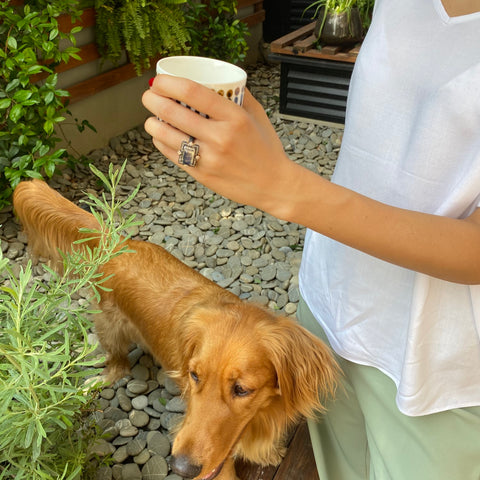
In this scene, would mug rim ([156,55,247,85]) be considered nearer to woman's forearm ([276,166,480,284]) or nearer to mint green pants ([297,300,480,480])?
woman's forearm ([276,166,480,284])

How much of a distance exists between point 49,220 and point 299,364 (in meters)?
1.22

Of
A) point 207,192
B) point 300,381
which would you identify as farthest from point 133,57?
point 300,381

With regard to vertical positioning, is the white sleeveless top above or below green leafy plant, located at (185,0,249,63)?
above

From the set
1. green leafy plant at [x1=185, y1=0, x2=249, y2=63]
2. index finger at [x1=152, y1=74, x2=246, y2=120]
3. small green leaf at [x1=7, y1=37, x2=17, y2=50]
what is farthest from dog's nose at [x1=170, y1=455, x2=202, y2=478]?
green leafy plant at [x1=185, y1=0, x2=249, y2=63]

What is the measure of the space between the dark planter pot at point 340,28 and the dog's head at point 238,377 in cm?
354

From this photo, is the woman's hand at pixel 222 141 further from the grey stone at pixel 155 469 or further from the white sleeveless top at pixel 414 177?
the grey stone at pixel 155 469

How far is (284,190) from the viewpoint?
0.71 metres

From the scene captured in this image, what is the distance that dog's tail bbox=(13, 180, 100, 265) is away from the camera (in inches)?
80.2

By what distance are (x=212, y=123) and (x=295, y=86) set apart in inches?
165

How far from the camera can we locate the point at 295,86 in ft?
15.1

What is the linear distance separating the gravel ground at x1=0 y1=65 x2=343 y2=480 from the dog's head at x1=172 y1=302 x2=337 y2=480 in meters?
0.60

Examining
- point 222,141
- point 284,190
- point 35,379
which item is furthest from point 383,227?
point 35,379

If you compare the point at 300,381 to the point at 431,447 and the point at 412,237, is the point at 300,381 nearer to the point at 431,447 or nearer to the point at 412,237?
the point at 431,447

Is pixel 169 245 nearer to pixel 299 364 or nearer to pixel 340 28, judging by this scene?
pixel 299 364
